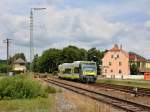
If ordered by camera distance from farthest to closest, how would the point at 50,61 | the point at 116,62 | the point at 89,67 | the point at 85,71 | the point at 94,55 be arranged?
1. the point at 94,55
2. the point at 50,61
3. the point at 116,62
4. the point at 89,67
5. the point at 85,71

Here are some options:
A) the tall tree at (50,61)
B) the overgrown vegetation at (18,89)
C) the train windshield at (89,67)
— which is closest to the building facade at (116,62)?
the tall tree at (50,61)

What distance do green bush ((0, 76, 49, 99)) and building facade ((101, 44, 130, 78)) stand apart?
129m

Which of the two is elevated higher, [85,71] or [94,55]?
[94,55]

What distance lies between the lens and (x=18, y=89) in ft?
93.8

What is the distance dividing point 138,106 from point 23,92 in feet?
29.6

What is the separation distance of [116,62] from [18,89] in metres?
136

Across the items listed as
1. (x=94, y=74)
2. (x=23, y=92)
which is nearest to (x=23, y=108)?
→ (x=23, y=92)

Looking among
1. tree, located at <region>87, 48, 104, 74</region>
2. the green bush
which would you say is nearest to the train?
the green bush

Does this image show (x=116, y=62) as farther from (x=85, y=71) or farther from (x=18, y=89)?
(x=18, y=89)

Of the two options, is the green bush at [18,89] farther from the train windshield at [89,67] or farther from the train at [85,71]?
the train windshield at [89,67]

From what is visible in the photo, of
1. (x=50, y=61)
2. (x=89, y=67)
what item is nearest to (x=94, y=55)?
(x=50, y=61)

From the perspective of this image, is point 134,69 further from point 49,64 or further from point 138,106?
point 138,106

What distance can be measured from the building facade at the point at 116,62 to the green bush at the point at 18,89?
128858 millimetres

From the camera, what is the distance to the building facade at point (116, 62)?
15875 centimetres
